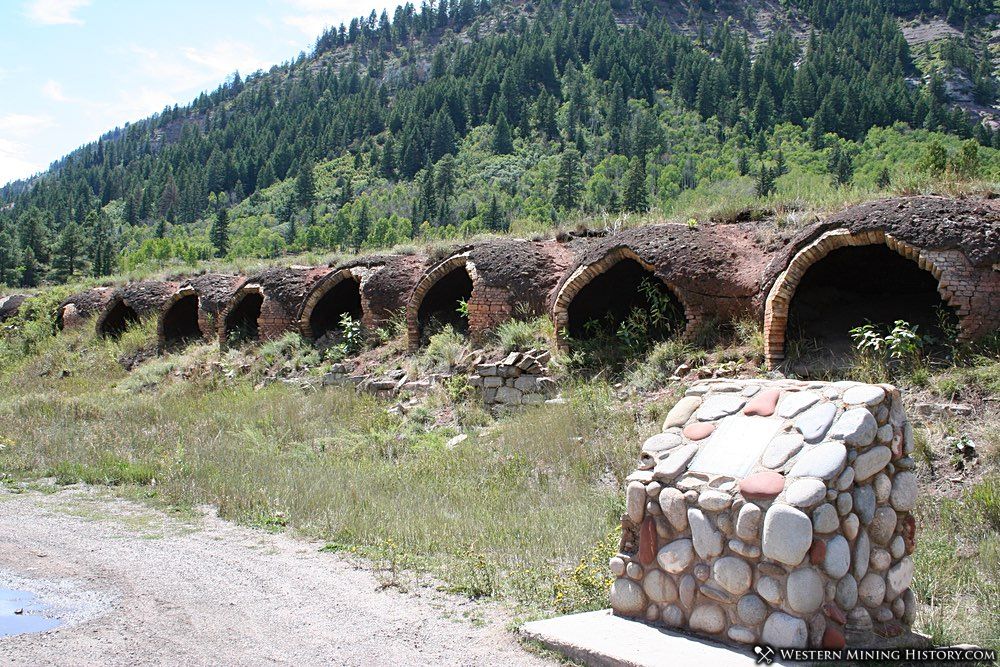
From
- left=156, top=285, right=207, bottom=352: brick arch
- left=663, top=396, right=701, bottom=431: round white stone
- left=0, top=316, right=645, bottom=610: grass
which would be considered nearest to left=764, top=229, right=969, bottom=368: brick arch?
left=0, top=316, right=645, bottom=610: grass

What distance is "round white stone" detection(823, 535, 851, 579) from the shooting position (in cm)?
375

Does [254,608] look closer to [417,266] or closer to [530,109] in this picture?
[417,266]

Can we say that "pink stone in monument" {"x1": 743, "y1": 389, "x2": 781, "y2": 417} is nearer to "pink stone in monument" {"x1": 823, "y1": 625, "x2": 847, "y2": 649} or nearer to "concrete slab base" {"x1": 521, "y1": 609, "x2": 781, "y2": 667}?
"pink stone in monument" {"x1": 823, "y1": 625, "x2": 847, "y2": 649}

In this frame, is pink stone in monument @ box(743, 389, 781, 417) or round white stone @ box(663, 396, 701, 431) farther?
round white stone @ box(663, 396, 701, 431)

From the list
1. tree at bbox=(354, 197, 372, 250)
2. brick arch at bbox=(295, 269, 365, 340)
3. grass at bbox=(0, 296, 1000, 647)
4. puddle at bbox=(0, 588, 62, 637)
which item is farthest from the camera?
tree at bbox=(354, 197, 372, 250)

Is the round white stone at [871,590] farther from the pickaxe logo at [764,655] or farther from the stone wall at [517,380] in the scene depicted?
the stone wall at [517,380]

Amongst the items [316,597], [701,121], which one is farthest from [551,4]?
[316,597]

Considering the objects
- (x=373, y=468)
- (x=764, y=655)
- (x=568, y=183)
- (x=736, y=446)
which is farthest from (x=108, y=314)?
(x=568, y=183)

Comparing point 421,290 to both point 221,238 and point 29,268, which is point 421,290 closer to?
point 29,268

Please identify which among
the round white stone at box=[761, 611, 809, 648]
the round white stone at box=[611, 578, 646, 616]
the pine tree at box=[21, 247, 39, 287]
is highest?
the pine tree at box=[21, 247, 39, 287]

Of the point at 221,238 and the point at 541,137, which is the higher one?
the point at 541,137

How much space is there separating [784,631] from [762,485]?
27.4 inches

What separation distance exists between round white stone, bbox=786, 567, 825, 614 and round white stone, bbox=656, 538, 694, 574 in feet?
1.81

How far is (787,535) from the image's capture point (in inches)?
144
